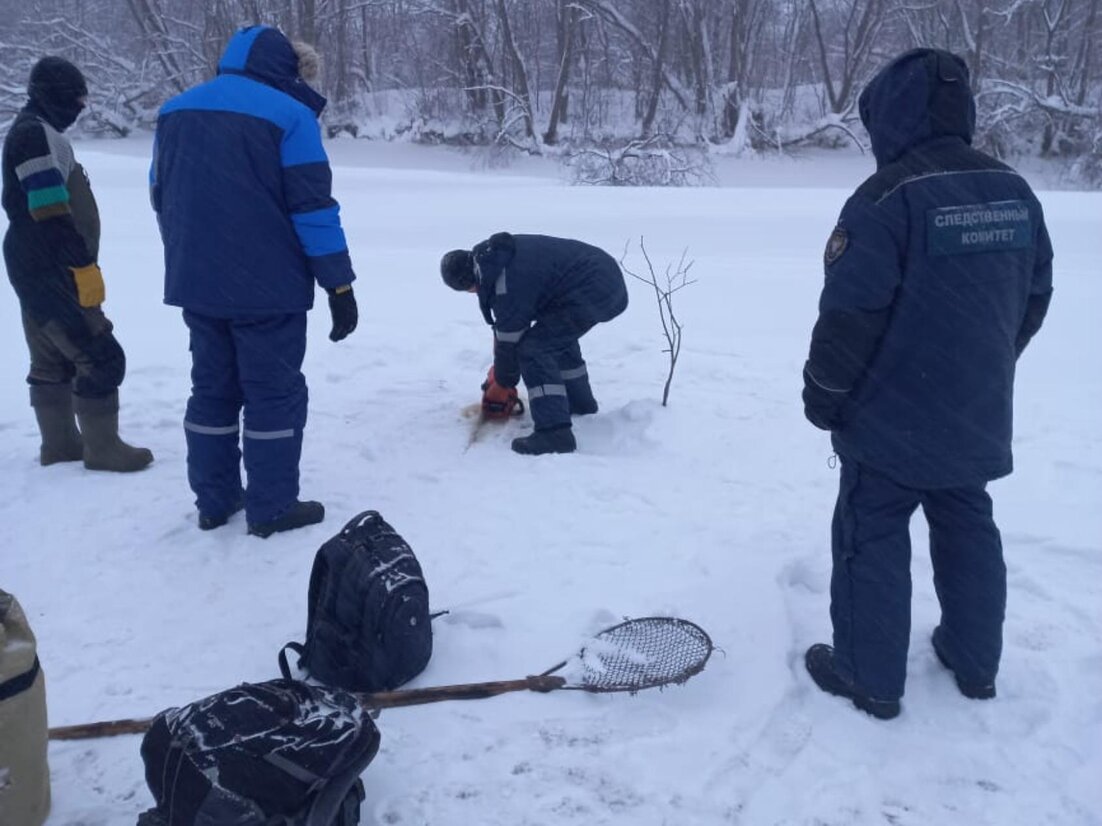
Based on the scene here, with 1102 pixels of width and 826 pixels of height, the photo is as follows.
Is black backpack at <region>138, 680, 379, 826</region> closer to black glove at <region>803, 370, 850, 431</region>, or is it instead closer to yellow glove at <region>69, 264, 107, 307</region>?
black glove at <region>803, 370, 850, 431</region>

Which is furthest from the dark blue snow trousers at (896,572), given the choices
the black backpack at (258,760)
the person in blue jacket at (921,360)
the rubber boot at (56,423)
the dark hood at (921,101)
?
the rubber boot at (56,423)

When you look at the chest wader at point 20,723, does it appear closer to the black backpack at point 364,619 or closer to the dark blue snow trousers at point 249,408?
the black backpack at point 364,619

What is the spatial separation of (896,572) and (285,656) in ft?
6.03

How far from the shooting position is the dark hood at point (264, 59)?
3459 millimetres

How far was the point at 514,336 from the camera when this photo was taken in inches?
187

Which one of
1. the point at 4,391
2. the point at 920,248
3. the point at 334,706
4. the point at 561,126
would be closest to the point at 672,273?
the point at 4,391

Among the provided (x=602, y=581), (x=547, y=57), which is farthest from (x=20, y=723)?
(x=547, y=57)

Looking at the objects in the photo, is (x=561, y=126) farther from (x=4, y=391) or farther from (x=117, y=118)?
(x=4, y=391)

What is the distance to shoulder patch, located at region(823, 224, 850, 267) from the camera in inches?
94.0

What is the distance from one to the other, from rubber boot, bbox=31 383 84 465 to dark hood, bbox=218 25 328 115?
1918 mm

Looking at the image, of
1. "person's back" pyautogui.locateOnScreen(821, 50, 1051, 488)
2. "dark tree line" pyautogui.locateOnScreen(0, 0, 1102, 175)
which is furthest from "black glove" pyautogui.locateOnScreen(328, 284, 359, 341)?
"dark tree line" pyautogui.locateOnScreen(0, 0, 1102, 175)

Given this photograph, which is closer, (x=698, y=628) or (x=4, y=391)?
(x=698, y=628)

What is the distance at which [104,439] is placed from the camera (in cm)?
441

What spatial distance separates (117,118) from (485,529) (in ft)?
87.6
